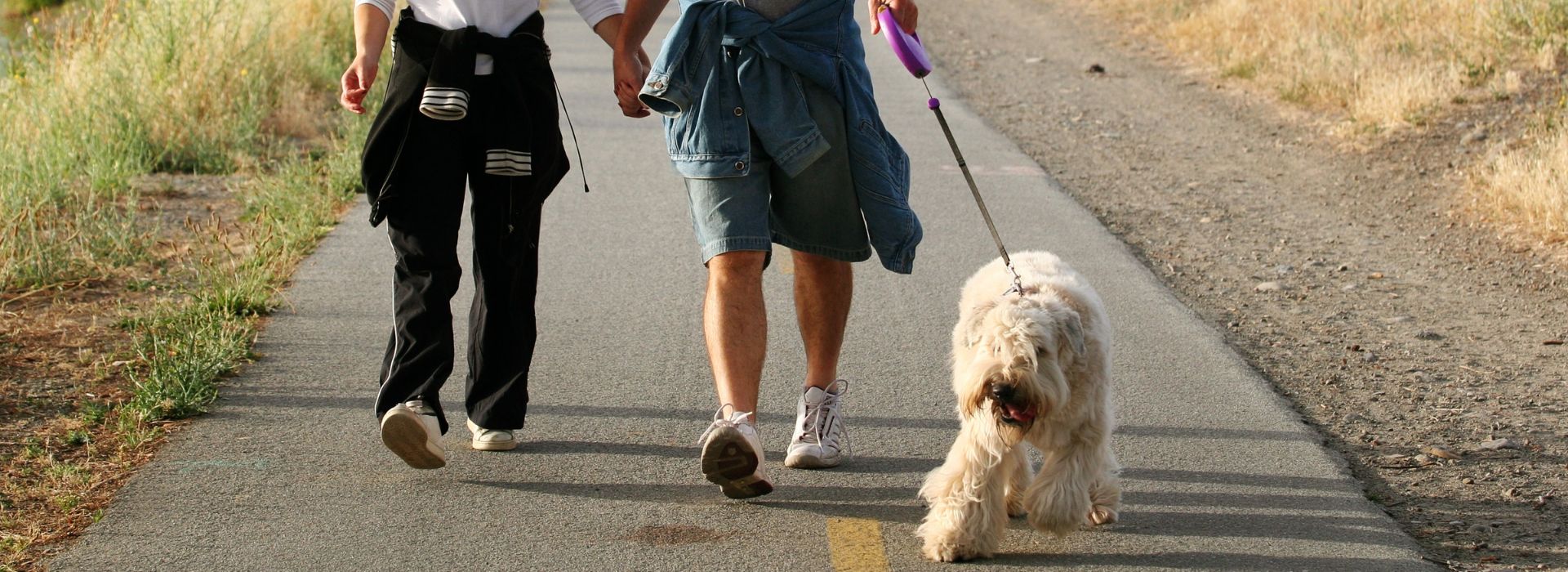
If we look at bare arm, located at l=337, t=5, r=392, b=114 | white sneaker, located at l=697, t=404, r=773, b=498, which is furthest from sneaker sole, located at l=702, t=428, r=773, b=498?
bare arm, located at l=337, t=5, r=392, b=114

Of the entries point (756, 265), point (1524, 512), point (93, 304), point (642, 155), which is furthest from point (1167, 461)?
point (642, 155)

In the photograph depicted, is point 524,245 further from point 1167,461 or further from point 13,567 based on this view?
point 1167,461

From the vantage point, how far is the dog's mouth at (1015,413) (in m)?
4.05

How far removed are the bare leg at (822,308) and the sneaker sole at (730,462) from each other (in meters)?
0.62

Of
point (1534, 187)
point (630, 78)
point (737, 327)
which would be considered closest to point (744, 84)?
point (630, 78)

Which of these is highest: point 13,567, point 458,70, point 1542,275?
point 458,70

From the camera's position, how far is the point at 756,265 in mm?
4941

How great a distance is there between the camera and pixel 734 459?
4.61 meters

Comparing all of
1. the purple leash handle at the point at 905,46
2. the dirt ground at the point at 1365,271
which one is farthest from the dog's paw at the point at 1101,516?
the purple leash handle at the point at 905,46

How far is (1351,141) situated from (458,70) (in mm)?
8349

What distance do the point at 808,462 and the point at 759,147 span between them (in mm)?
1062

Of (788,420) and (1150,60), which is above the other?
(788,420)

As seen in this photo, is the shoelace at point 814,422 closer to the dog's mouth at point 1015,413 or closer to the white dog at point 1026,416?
the white dog at point 1026,416

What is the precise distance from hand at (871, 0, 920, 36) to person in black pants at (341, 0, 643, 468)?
3.62 feet
